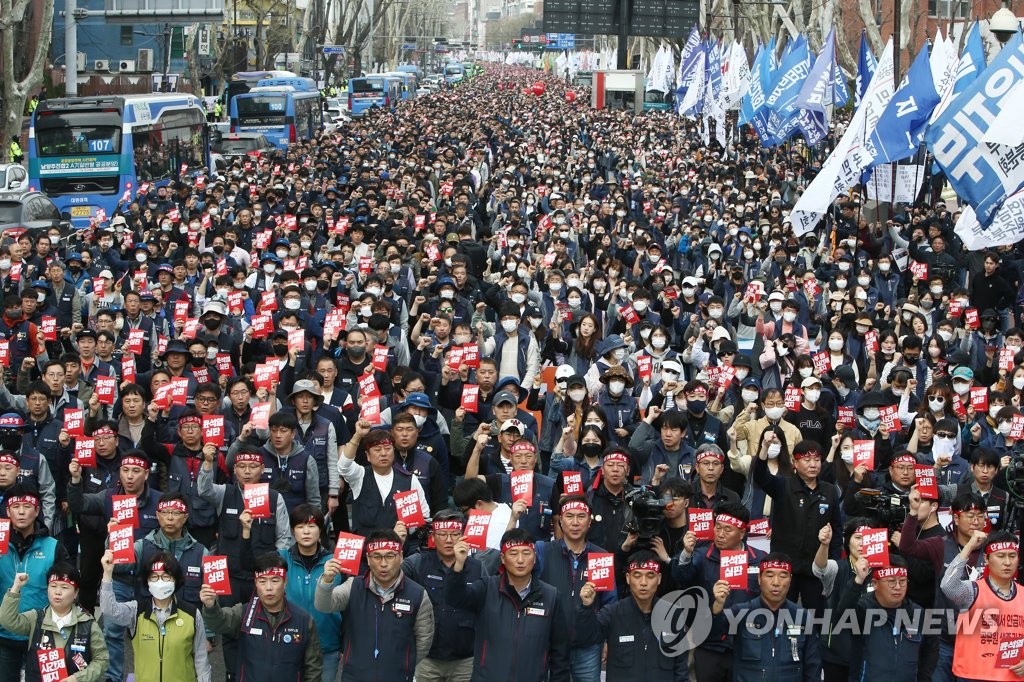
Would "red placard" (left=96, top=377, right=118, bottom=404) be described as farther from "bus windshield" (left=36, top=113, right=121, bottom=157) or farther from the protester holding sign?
"bus windshield" (left=36, top=113, right=121, bottom=157)

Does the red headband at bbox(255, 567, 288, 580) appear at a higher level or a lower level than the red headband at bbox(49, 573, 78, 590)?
higher

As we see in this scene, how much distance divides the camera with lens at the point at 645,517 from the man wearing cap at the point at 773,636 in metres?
0.54

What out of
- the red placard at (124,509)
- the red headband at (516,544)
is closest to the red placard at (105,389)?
the red placard at (124,509)

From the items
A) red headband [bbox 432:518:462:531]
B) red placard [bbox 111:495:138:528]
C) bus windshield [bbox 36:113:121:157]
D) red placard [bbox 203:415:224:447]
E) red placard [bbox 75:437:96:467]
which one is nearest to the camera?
red headband [bbox 432:518:462:531]

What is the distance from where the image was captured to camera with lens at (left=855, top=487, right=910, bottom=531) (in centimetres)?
760

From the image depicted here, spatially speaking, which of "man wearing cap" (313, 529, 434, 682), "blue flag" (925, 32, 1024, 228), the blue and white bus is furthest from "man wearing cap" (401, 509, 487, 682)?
the blue and white bus

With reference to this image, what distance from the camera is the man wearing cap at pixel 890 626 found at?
22.2 feet

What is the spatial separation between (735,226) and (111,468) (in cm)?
1222

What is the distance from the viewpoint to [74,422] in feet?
30.6

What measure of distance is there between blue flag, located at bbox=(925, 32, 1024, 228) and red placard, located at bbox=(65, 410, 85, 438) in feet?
28.0

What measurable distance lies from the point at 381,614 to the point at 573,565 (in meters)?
0.98

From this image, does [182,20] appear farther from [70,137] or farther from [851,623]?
[851,623]

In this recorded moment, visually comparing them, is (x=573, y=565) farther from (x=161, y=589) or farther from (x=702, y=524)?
(x=161, y=589)

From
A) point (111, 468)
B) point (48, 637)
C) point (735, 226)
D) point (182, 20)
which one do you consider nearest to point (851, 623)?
point (48, 637)
